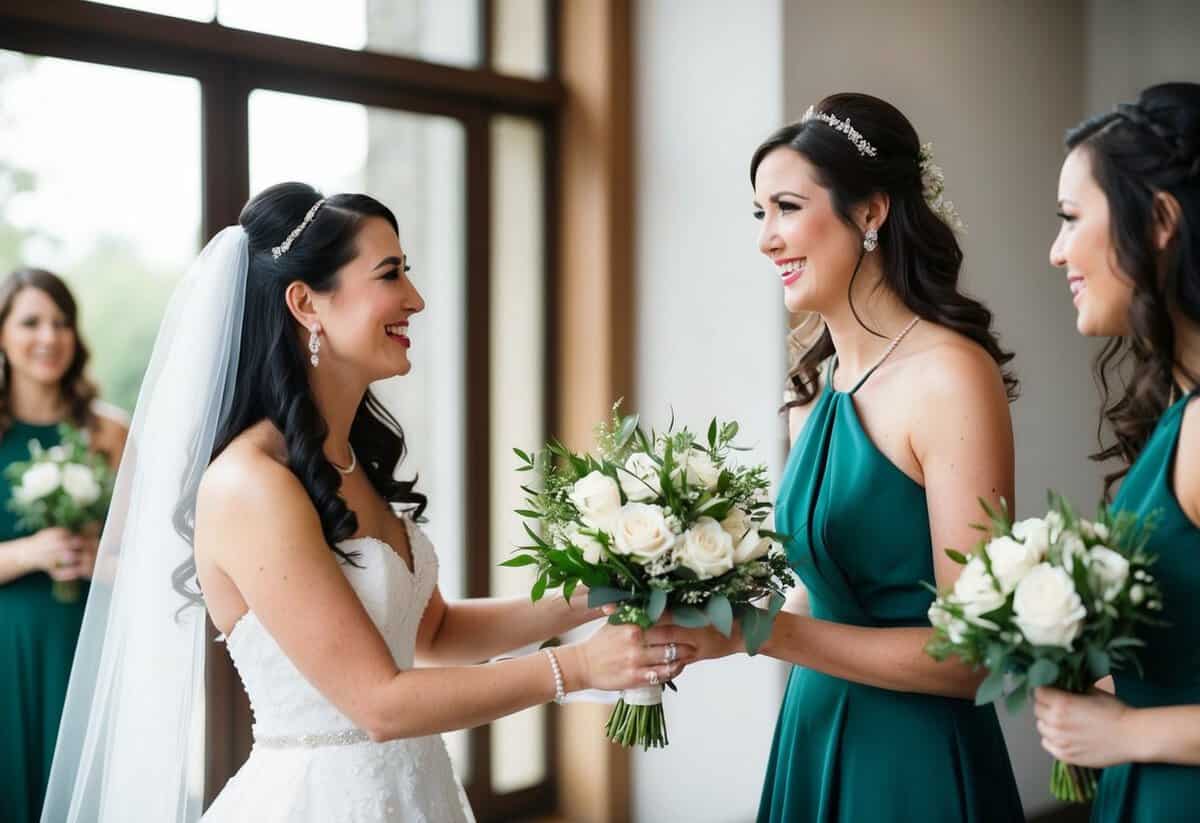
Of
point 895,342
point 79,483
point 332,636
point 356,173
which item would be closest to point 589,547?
point 332,636

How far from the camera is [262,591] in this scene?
204cm

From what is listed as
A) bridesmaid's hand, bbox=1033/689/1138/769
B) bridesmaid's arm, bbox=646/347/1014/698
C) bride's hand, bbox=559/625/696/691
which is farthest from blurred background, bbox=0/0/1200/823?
bridesmaid's hand, bbox=1033/689/1138/769

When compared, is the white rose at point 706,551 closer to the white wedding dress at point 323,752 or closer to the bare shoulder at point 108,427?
the white wedding dress at point 323,752

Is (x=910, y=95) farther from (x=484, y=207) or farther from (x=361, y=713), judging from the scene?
(x=361, y=713)

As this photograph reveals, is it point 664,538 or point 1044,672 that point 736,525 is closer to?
point 664,538

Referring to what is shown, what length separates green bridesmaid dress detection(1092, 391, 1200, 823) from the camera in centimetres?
179

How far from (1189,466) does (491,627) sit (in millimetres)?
1495

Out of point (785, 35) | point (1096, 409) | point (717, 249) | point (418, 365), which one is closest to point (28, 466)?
point (418, 365)

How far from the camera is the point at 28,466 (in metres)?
3.66

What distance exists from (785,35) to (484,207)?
1332 millimetres

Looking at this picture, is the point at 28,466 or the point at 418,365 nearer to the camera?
the point at 28,466

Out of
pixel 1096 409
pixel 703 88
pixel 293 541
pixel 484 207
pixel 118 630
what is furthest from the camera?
pixel 1096 409

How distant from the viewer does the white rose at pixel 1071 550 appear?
1646 millimetres

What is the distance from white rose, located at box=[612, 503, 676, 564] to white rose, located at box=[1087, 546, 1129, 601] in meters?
0.64
